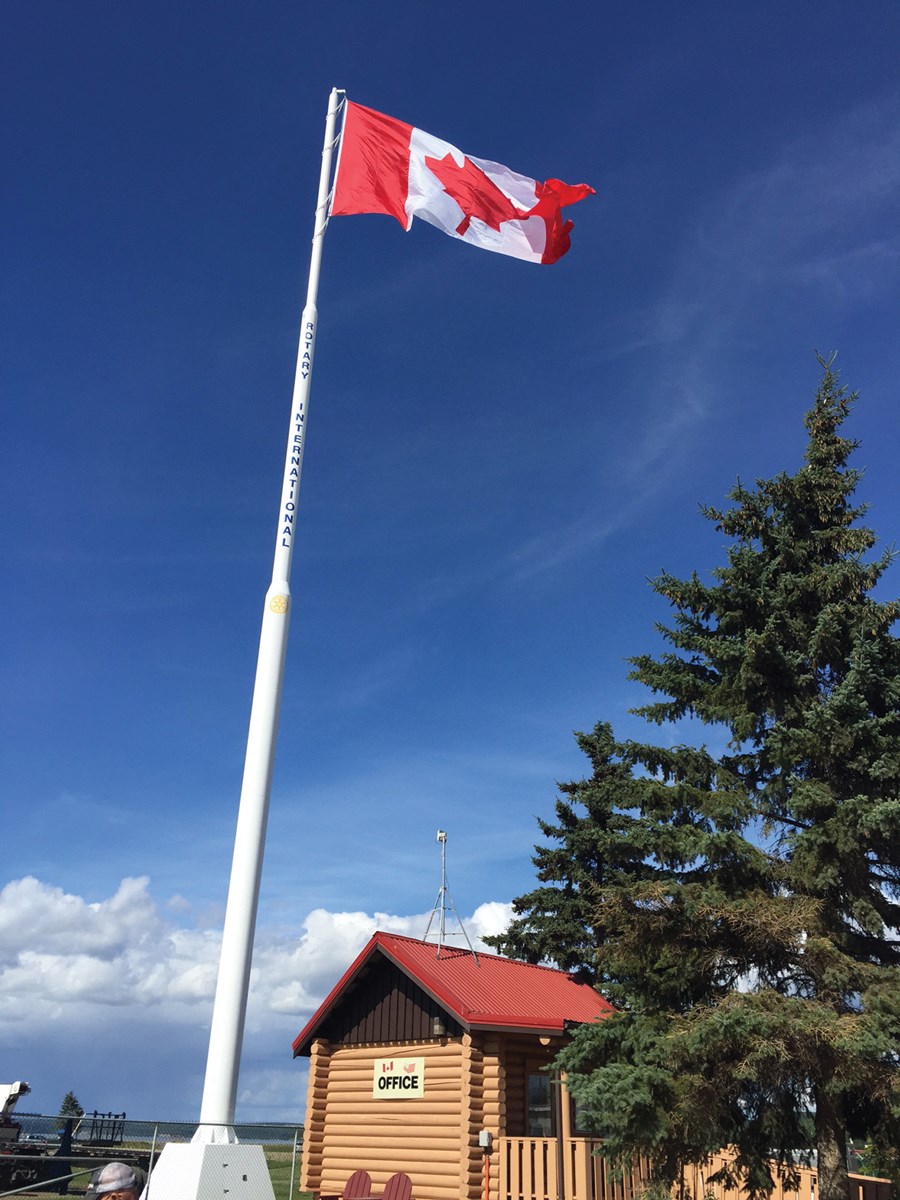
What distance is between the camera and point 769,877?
13.8 metres

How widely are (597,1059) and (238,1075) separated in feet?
19.4

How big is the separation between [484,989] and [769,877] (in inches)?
264

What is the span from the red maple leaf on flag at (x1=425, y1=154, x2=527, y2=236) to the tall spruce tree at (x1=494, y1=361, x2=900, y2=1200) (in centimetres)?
574

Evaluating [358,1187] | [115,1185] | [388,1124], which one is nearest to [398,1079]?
[388,1124]

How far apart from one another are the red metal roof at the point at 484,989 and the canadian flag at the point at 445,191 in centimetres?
1213

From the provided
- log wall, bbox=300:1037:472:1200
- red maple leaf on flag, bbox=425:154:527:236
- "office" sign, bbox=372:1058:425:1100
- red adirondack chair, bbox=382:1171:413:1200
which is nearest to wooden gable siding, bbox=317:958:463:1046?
log wall, bbox=300:1037:472:1200

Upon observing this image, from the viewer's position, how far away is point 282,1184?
78.9 ft

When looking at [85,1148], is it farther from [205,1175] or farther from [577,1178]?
[205,1175]

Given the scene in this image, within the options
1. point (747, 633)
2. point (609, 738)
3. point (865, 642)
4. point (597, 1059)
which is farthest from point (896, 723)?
point (609, 738)

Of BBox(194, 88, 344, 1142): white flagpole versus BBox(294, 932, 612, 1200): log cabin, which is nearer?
BBox(194, 88, 344, 1142): white flagpole

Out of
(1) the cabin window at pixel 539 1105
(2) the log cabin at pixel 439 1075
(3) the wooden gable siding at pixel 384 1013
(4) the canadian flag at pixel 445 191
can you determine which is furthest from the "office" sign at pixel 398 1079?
(4) the canadian flag at pixel 445 191

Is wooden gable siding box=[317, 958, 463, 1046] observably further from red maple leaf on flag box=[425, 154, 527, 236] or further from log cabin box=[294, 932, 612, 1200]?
red maple leaf on flag box=[425, 154, 527, 236]

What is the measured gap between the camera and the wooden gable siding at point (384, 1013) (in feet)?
58.8

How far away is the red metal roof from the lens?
55.7ft
